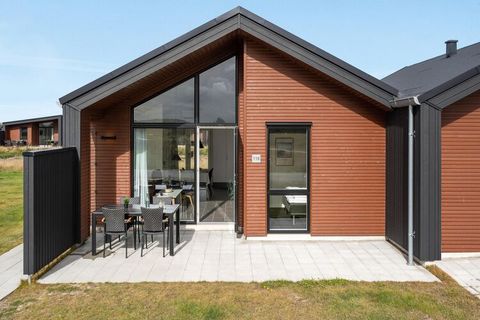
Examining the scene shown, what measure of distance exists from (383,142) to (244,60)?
3402 millimetres

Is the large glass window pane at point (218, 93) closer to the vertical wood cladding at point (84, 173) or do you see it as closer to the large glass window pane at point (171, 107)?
the large glass window pane at point (171, 107)

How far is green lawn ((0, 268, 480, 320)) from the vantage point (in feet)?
16.5

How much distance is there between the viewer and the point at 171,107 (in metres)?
9.59

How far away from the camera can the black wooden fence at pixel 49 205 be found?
601 centimetres

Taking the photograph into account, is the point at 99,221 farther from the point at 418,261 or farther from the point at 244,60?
the point at 418,261

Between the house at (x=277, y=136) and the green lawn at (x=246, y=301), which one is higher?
the house at (x=277, y=136)

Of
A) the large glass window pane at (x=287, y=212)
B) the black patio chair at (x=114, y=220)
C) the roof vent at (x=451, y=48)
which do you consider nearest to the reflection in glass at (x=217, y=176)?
the large glass window pane at (x=287, y=212)

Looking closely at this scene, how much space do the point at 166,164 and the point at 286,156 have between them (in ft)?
9.56

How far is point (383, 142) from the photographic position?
8.70 metres

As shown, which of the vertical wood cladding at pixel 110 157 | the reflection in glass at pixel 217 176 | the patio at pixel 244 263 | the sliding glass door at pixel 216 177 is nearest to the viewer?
the patio at pixel 244 263

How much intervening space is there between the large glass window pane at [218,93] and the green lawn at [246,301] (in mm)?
4531

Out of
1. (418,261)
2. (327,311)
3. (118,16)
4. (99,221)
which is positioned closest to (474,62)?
(418,261)

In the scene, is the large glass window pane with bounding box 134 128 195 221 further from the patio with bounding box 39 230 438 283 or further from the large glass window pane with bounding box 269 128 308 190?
the large glass window pane with bounding box 269 128 308 190

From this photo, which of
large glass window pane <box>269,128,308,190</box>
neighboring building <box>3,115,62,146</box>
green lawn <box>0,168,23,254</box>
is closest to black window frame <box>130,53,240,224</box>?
large glass window pane <box>269,128,308,190</box>
